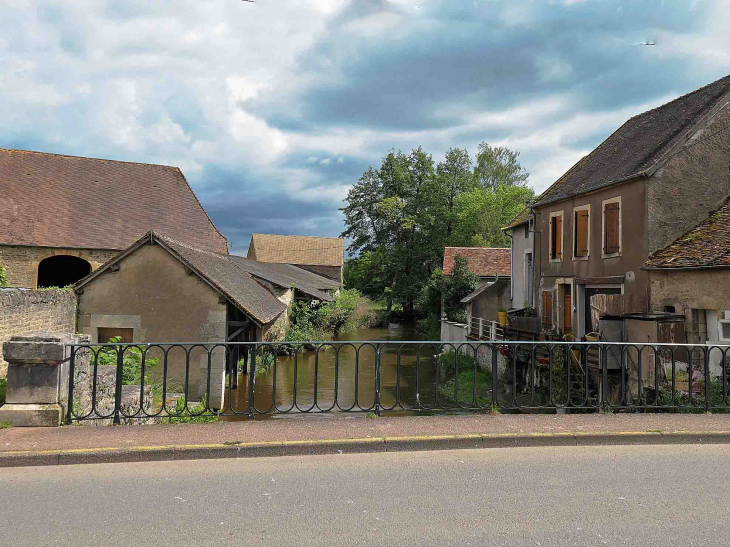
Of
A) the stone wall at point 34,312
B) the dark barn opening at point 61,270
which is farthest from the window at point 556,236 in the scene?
the dark barn opening at point 61,270

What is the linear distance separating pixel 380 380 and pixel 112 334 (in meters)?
8.80

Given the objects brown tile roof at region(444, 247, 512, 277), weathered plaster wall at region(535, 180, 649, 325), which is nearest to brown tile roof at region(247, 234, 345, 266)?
brown tile roof at region(444, 247, 512, 277)

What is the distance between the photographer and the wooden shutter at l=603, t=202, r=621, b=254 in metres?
15.8

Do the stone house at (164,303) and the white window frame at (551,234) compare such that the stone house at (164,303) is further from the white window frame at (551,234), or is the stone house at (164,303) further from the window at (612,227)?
the white window frame at (551,234)

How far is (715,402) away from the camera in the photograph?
8.45 metres

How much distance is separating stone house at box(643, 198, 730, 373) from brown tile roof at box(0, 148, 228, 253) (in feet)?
64.6

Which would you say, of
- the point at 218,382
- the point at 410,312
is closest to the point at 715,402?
the point at 218,382

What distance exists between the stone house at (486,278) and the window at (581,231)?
8.06 meters

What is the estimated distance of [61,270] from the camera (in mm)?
26688

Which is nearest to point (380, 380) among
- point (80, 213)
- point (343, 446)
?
point (343, 446)

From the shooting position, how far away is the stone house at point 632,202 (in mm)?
14711

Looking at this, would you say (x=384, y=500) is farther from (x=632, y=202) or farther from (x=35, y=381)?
(x=632, y=202)

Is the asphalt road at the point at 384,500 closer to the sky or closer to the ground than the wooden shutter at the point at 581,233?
closer to the ground

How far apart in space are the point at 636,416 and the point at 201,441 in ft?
17.0
